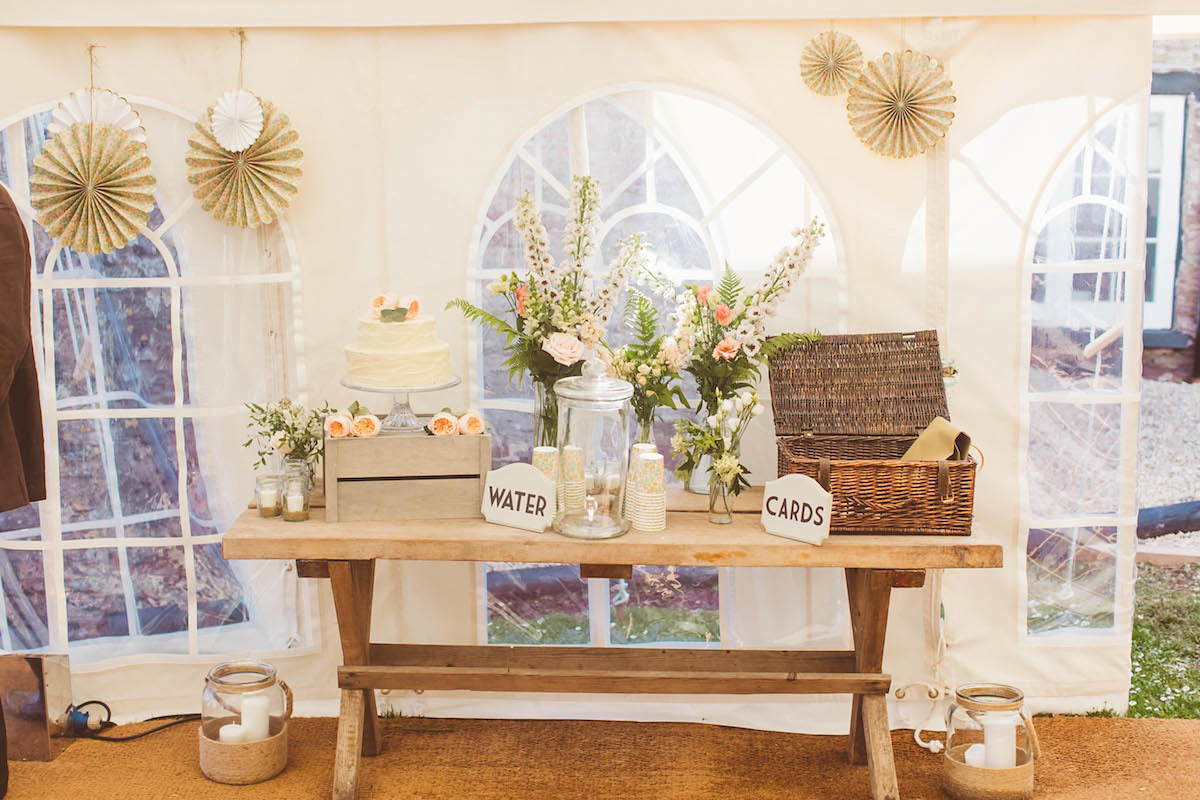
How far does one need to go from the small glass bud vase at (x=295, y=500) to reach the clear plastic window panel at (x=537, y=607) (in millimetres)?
853

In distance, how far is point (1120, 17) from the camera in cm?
330

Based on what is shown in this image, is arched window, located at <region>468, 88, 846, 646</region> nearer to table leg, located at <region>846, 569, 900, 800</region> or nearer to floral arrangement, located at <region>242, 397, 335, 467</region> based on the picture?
floral arrangement, located at <region>242, 397, 335, 467</region>

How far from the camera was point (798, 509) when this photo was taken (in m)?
2.82

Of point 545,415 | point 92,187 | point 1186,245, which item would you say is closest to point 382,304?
point 545,415

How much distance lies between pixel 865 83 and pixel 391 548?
73.4 inches

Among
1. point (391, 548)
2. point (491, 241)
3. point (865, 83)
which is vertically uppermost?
point (865, 83)

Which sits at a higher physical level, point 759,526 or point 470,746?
point 759,526

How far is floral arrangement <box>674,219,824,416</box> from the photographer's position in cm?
308

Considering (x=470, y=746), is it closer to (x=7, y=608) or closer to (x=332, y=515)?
(x=332, y=515)

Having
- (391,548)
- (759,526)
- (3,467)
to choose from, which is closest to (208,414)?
(3,467)

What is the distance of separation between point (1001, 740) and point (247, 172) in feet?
8.59

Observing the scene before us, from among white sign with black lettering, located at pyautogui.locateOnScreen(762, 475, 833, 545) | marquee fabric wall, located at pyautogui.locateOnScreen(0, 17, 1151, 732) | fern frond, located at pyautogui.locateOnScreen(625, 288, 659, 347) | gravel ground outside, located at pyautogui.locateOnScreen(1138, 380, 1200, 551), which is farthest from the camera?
gravel ground outside, located at pyautogui.locateOnScreen(1138, 380, 1200, 551)

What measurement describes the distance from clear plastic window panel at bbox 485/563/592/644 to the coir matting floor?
11.0 inches

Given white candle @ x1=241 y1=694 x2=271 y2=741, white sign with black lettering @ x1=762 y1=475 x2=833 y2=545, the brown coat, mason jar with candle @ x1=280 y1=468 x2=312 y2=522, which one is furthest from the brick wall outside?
the brown coat
